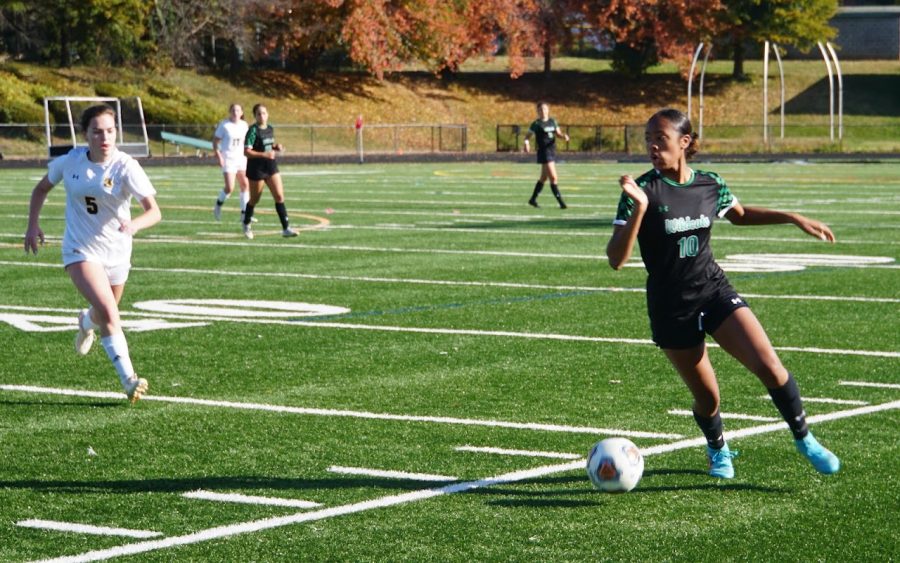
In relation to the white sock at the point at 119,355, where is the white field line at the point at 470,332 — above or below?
below

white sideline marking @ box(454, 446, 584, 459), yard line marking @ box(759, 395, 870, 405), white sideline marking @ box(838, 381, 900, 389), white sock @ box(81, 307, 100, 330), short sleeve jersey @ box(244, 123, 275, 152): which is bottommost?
white sideline marking @ box(838, 381, 900, 389)

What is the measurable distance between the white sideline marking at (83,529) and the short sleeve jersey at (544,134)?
23.8 meters

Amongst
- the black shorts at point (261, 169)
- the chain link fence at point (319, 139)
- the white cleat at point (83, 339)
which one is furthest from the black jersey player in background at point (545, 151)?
the chain link fence at point (319, 139)

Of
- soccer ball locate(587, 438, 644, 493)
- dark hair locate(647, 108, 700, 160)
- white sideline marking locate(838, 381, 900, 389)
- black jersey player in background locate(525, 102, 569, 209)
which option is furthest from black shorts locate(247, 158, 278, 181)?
soccer ball locate(587, 438, 644, 493)

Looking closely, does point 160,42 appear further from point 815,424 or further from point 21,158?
point 815,424

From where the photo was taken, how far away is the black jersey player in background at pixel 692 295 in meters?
7.32

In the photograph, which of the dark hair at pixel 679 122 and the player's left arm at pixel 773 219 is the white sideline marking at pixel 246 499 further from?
the player's left arm at pixel 773 219

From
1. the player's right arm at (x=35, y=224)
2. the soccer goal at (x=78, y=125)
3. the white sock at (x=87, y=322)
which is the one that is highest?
the player's right arm at (x=35, y=224)

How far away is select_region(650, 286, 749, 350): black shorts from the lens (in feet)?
24.2

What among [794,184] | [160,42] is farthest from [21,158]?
[794,184]

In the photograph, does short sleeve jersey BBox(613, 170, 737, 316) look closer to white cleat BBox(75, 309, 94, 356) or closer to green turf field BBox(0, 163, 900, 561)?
green turf field BBox(0, 163, 900, 561)

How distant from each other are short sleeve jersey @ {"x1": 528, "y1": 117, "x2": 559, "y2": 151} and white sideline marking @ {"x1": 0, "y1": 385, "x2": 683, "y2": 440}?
2059cm

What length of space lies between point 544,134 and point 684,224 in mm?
23298

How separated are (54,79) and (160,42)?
674 centimetres
